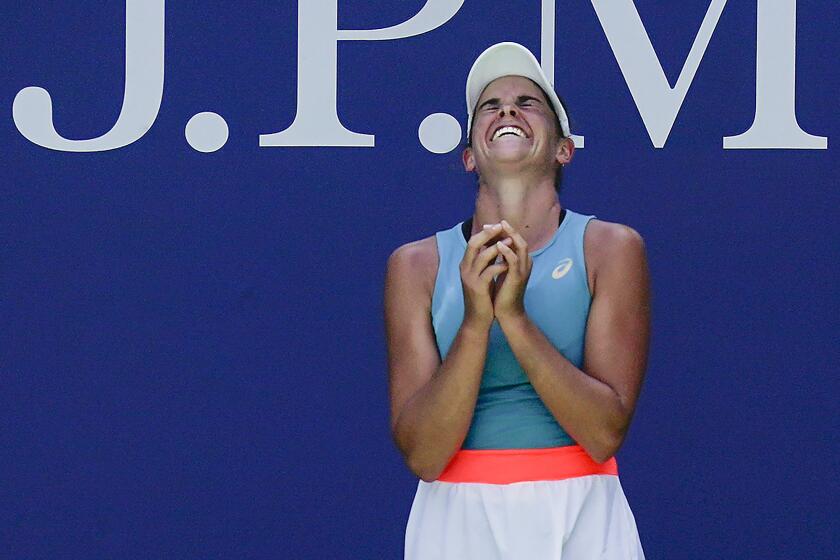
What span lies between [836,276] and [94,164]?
162 cm

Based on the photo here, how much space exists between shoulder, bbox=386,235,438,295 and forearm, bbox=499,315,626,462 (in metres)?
0.21

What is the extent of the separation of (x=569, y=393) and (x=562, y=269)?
8.2 inches

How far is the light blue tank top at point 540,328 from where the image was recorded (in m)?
2.20

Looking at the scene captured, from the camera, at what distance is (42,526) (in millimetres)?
3469

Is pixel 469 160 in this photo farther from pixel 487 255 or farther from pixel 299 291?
pixel 299 291

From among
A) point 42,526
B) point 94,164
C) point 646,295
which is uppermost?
point 94,164

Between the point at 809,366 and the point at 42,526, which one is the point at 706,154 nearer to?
the point at 809,366

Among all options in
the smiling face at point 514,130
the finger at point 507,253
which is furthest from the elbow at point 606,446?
the smiling face at point 514,130

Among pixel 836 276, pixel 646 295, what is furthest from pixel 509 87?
pixel 836 276

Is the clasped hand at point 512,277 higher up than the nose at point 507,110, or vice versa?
the nose at point 507,110

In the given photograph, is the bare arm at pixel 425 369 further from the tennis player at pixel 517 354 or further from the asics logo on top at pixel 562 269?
the asics logo on top at pixel 562 269

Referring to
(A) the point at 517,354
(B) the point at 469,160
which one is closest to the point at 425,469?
(A) the point at 517,354

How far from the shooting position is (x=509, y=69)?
7.70 ft

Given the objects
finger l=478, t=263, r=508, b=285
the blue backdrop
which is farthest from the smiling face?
the blue backdrop
